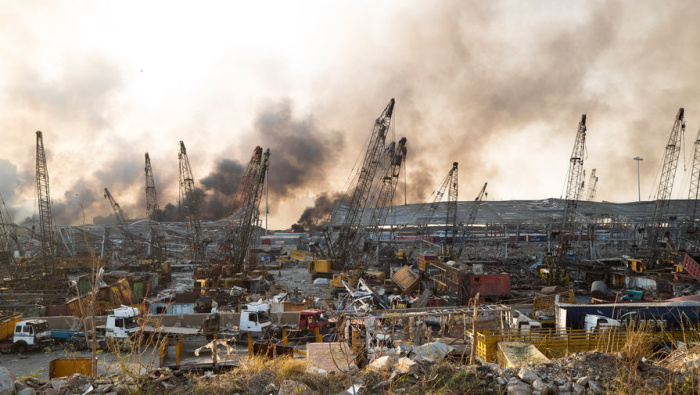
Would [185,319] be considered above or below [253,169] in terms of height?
below

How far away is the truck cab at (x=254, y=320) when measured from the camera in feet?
61.0

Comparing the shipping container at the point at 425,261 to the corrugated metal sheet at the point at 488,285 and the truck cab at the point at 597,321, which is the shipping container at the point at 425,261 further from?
the truck cab at the point at 597,321

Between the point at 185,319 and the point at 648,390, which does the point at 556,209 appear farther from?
the point at 648,390

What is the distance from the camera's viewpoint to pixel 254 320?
1869cm

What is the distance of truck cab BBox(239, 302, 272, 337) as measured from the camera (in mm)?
18578

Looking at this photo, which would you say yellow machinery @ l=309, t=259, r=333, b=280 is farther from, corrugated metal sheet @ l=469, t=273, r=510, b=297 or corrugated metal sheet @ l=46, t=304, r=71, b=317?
corrugated metal sheet @ l=46, t=304, r=71, b=317

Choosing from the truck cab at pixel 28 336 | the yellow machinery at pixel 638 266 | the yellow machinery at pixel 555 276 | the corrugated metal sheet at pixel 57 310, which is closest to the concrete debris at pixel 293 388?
the truck cab at pixel 28 336

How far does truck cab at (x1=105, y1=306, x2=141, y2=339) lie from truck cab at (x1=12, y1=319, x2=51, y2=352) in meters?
2.58

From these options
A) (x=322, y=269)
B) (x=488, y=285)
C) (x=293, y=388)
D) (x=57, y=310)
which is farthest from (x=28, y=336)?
(x=322, y=269)

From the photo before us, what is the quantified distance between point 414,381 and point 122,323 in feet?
49.9

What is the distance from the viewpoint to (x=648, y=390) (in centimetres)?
682

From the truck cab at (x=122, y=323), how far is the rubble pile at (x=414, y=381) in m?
11.1

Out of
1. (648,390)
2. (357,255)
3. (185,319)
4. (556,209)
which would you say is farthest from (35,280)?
(556,209)

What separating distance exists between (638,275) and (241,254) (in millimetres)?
34226
